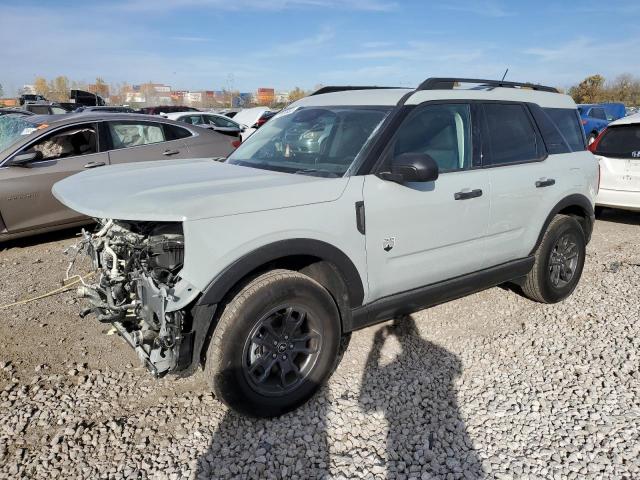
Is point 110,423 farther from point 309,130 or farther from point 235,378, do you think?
point 309,130

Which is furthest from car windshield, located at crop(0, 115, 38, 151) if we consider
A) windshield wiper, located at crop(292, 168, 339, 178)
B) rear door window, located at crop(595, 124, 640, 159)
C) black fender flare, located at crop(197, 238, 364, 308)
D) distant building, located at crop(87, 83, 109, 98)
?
distant building, located at crop(87, 83, 109, 98)

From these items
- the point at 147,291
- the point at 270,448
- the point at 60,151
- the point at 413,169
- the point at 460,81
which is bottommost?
the point at 270,448

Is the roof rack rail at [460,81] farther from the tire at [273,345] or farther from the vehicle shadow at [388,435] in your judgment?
the vehicle shadow at [388,435]

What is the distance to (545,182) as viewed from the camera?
13.2 ft

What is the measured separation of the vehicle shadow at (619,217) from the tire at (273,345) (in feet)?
22.6

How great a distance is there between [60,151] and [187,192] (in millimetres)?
4345

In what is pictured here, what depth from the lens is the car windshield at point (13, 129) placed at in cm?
599

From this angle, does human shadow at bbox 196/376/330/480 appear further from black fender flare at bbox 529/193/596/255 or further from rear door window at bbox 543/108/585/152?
rear door window at bbox 543/108/585/152

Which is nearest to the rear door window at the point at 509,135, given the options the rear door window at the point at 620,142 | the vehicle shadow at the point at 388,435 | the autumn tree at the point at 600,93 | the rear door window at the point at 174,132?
the vehicle shadow at the point at 388,435

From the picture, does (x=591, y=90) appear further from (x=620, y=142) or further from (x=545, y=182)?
(x=545, y=182)

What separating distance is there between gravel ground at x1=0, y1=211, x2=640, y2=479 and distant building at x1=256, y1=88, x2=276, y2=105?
6035 cm

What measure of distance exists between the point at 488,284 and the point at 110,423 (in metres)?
2.82

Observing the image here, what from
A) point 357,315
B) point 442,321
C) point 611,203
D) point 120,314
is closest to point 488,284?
point 442,321

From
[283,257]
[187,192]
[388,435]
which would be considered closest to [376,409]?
[388,435]
